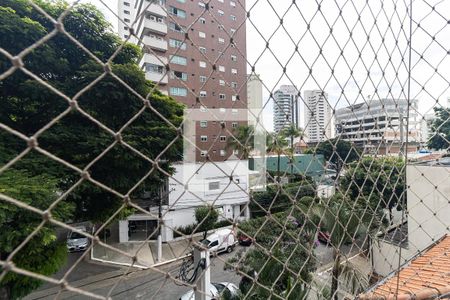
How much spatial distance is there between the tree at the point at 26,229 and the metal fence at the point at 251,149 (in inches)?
0.5

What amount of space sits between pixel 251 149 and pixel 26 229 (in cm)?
168

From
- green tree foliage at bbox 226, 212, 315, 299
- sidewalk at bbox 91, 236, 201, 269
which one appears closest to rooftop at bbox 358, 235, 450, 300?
green tree foliage at bbox 226, 212, 315, 299

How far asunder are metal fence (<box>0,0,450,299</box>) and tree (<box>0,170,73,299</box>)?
0.04 ft

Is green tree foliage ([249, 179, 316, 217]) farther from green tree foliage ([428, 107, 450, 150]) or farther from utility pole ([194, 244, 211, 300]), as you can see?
green tree foliage ([428, 107, 450, 150])

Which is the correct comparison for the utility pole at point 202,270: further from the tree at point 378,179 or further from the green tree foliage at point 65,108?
the green tree foliage at point 65,108

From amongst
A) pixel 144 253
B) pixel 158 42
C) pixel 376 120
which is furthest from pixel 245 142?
pixel 158 42

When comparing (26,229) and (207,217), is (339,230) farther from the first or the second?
(26,229)

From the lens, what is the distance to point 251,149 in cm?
85

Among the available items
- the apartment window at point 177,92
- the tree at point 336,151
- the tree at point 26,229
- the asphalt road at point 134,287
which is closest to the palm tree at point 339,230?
the tree at point 336,151

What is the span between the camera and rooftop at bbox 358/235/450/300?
25.4 inches

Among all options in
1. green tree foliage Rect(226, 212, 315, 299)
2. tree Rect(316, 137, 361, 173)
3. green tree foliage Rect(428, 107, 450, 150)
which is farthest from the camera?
green tree foliage Rect(226, 212, 315, 299)

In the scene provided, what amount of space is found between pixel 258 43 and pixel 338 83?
0.25 meters

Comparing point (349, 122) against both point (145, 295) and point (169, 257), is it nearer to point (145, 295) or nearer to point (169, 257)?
point (145, 295)

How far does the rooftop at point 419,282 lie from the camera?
25.4 inches
